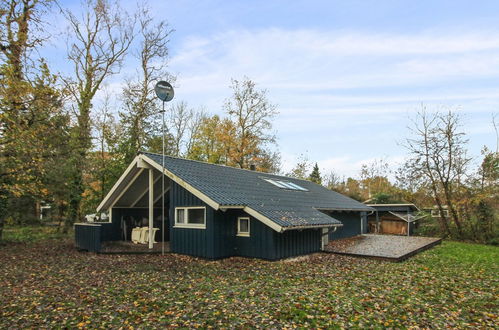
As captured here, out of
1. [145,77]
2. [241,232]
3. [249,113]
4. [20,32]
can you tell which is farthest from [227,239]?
[249,113]

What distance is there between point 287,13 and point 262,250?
9221mm

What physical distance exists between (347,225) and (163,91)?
12.9 m

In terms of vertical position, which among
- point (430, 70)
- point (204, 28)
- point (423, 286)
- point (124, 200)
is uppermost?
point (204, 28)

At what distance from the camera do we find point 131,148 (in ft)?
67.6

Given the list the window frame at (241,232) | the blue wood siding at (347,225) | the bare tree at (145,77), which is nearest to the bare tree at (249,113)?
the bare tree at (145,77)

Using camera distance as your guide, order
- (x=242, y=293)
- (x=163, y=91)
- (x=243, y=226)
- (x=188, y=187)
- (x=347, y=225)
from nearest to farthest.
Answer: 1. (x=242, y=293)
2. (x=188, y=187)
3. (x=243, y=226)
4. (x=163, y=91)
5. (x=347, y=225)

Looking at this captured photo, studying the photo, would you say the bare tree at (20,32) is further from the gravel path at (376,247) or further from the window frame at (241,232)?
the gravel path at (376,247)

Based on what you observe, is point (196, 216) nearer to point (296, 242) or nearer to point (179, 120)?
point (296, 242)

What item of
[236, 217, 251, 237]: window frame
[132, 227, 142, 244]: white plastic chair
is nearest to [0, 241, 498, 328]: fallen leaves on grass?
[236, 217, 251, 237]: window frame

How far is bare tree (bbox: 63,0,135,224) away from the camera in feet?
64.6

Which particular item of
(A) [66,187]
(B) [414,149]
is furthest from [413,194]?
(A) [66,187]

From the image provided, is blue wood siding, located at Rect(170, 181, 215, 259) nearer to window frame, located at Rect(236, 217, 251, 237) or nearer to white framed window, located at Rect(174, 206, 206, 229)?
white framed window, located at Rect(174, 206, 206, 229)

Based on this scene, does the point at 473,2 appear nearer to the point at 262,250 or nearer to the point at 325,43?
the point at 325,43

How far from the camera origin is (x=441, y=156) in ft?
71.4
